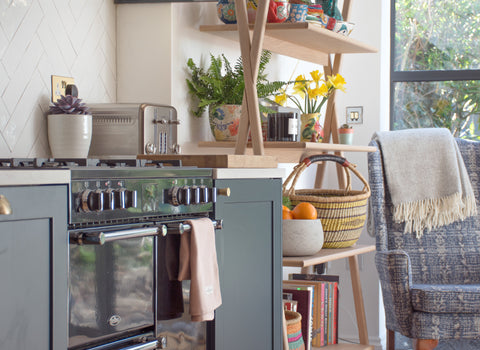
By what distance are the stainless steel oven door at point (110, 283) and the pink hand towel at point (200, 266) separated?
0.34ft

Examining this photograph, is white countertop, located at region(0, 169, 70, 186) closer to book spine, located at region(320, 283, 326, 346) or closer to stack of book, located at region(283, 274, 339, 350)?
stack of book, located at region(283, 274, 339, 350)

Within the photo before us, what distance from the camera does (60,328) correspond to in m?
1.32

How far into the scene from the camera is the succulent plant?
200 centimetres

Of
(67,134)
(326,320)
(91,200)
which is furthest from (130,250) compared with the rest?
(326,320)

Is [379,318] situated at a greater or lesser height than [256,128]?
lesser

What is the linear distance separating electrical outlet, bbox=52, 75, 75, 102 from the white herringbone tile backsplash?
2cm

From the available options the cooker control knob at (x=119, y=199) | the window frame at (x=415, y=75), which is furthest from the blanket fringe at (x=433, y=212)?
the cooker control knob at (x=119, y=199)

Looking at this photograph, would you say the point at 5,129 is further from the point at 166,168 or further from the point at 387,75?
the point at 387,75

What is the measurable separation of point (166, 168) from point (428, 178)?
71.4 inches

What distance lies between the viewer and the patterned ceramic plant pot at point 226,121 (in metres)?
2.44

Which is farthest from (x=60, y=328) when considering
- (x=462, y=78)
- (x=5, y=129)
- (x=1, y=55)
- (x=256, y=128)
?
(x=462, y=78)

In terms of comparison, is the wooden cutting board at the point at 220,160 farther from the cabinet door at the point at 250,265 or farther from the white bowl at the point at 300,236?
the white bowl at the point at 300,236

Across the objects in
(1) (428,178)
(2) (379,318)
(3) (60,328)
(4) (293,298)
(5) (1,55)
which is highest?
(5) (1,55)

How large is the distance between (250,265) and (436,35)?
2432 millimetres
